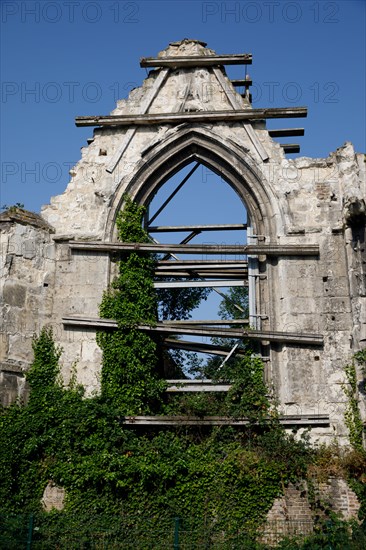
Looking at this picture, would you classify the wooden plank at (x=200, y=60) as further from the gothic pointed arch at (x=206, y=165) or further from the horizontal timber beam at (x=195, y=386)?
the horizontal timber beam at (x=195, y=386)

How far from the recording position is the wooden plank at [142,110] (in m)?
14.9

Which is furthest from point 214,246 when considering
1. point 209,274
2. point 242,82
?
point 242,82

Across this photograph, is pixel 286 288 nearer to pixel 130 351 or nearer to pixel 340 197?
pixel 340 197

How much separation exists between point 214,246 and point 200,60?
417 centimetres

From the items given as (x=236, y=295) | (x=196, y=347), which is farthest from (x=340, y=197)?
(x=236, y=295)

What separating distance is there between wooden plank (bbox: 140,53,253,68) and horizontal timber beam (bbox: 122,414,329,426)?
740cm

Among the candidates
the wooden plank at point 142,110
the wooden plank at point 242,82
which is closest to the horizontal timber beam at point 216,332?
the wooden plank at point 142,110

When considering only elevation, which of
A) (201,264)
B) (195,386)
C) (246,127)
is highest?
(246,127)

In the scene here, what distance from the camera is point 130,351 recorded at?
13430 mm

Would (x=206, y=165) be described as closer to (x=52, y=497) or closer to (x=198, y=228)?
(x=198, y=228)

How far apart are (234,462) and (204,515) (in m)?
0.96

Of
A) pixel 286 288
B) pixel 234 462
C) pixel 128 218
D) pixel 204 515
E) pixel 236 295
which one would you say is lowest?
pixel 204 515

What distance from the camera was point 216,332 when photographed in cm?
1350

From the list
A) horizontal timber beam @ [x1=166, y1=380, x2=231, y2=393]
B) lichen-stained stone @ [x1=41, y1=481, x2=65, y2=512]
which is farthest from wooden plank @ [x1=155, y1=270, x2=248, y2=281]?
lichen-stained stone @ [x1=41, y1=481, x2=65, y2=512]
